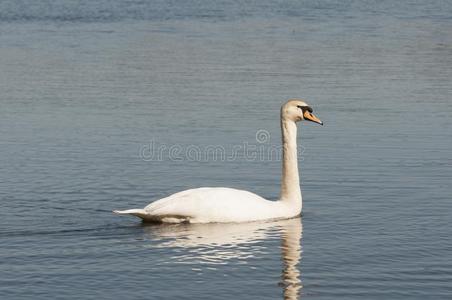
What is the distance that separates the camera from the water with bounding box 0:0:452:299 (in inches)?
394

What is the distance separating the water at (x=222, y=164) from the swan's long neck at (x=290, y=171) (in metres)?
0.25

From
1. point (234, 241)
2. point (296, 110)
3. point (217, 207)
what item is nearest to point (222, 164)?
point (296, 110)

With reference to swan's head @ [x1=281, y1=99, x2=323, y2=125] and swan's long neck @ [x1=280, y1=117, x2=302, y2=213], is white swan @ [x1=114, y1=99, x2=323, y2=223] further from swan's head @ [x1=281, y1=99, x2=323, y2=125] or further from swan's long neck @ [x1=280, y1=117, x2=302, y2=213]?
swan's head @ [x1=281, y1=99, x2=323, y2=125]

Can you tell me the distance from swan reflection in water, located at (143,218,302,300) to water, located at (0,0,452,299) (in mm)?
27

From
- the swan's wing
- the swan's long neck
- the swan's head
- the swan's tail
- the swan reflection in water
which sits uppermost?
the swan's head

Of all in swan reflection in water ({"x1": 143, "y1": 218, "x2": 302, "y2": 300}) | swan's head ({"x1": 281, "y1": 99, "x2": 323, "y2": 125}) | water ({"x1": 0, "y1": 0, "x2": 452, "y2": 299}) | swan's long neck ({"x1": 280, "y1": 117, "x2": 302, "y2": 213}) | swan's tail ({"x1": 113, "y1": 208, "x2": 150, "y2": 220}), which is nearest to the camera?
water ({"x1": 0, "y1": 0, "x2": 452, "y2": 299})

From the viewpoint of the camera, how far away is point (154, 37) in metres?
31.8

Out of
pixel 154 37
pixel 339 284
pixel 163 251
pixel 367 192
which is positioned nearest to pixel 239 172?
pixel 367 192

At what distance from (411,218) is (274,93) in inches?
340

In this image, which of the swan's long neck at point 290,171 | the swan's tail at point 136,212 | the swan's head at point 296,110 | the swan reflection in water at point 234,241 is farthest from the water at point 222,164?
the swan's head at point 296,110

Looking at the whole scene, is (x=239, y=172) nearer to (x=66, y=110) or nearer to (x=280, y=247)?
(x=280, y=247)

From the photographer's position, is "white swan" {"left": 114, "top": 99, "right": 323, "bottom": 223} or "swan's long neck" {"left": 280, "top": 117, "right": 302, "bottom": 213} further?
"swan's long neck" {"left": 280, "top": 117, "right": 302, "bottom": 213}

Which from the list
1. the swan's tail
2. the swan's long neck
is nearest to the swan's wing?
the swan's tail

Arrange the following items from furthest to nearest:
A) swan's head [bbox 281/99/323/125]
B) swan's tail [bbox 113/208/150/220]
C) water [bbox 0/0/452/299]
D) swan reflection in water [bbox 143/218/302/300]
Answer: swan's head [bbox 281/99/323/125], swan's tail [bbox 113/208/150/220], swan reflection in water [bbox 143/218/302/300], water [bbox 0/0/452/299]
